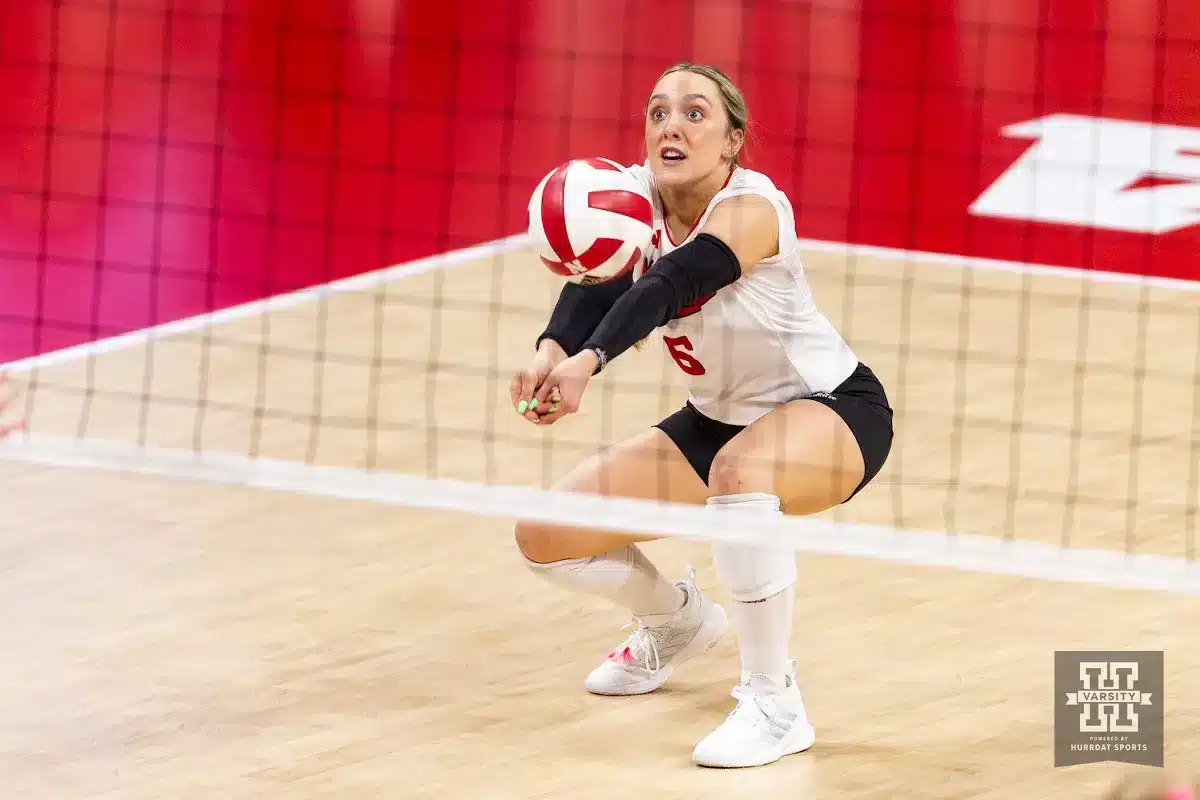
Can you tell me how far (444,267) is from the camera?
7727mm

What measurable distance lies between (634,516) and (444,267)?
3.61m

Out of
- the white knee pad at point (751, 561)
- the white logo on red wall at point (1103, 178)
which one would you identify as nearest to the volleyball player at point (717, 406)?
the white knee pad at point (751, 561)

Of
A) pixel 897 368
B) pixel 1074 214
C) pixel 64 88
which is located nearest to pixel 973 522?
pixel 897 368

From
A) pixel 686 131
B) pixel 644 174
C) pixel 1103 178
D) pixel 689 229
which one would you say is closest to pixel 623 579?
pixel 689 229

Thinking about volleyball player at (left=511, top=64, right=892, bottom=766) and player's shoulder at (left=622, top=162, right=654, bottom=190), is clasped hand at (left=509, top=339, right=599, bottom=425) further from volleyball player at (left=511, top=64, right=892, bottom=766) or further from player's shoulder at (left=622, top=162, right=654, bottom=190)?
player's shoulder at (left=622, top=162, right=654, bottom=190)

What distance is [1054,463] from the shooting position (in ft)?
19.8

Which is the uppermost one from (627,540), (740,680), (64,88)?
(64,88)

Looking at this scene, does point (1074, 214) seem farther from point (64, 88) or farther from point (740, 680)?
point (64, 88)

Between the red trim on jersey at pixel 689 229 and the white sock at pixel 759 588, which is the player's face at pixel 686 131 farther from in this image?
the white sock at pixel 759 588

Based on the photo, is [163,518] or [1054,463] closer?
[163,518]

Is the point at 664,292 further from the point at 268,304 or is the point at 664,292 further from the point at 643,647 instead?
the point at 268,304

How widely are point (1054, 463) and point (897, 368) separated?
882 mm

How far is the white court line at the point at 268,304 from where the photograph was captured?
6758 millimetres

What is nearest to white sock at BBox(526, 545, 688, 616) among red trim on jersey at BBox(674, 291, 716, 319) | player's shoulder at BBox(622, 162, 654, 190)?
red trim on jersey at BBox(674, 291, 716, 319)
